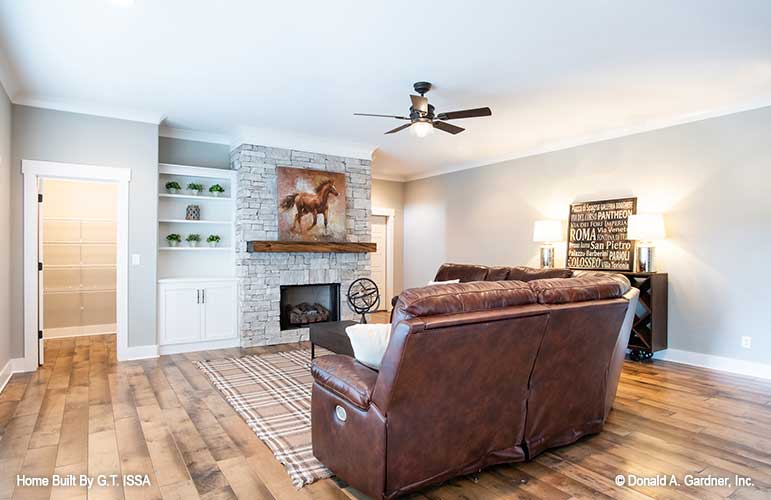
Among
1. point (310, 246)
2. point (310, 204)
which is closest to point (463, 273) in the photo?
point (310, 246)

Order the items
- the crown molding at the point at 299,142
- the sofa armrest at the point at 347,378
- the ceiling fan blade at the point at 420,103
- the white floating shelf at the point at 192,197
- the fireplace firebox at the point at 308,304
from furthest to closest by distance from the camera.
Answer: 1. the fireplace firebox at the point at 308,304
2. the crown molding at the point at 299,142
3. the white floating shelf at the point at 192,197
4. the ceiling fan blade at the point at 420,103
5. the sofa armrest at the point at 347,378

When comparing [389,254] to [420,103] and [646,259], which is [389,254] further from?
[420,103]

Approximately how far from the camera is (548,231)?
5.91 m

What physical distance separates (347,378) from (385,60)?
2.53m

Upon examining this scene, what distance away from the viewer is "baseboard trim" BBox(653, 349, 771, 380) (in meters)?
4.32

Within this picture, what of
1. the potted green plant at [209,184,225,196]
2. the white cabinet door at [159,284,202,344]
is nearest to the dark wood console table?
the white cabinet door at [159,284,202,344]

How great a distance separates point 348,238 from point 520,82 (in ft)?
10.7

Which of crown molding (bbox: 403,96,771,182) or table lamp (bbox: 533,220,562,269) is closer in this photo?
crown molding (bbox: 403,96,771,182)

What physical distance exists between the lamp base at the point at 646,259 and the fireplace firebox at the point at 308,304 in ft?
A: 12.4

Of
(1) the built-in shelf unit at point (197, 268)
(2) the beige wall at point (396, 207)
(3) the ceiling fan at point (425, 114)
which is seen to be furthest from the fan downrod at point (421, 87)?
(2) the beige wall at point (396, 207)

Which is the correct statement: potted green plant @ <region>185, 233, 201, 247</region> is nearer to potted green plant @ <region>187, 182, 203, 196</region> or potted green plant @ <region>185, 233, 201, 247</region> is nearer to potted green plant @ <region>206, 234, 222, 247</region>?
potted green plant @ <region>206, 234, 222, 247</region>

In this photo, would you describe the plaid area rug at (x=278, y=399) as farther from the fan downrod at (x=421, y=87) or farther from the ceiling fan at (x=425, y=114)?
the fan downrod at (x=421, y=87)

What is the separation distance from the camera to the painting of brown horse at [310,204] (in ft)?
19.2

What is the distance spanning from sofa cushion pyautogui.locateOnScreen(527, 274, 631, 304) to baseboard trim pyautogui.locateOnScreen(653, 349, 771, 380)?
2676 mm
